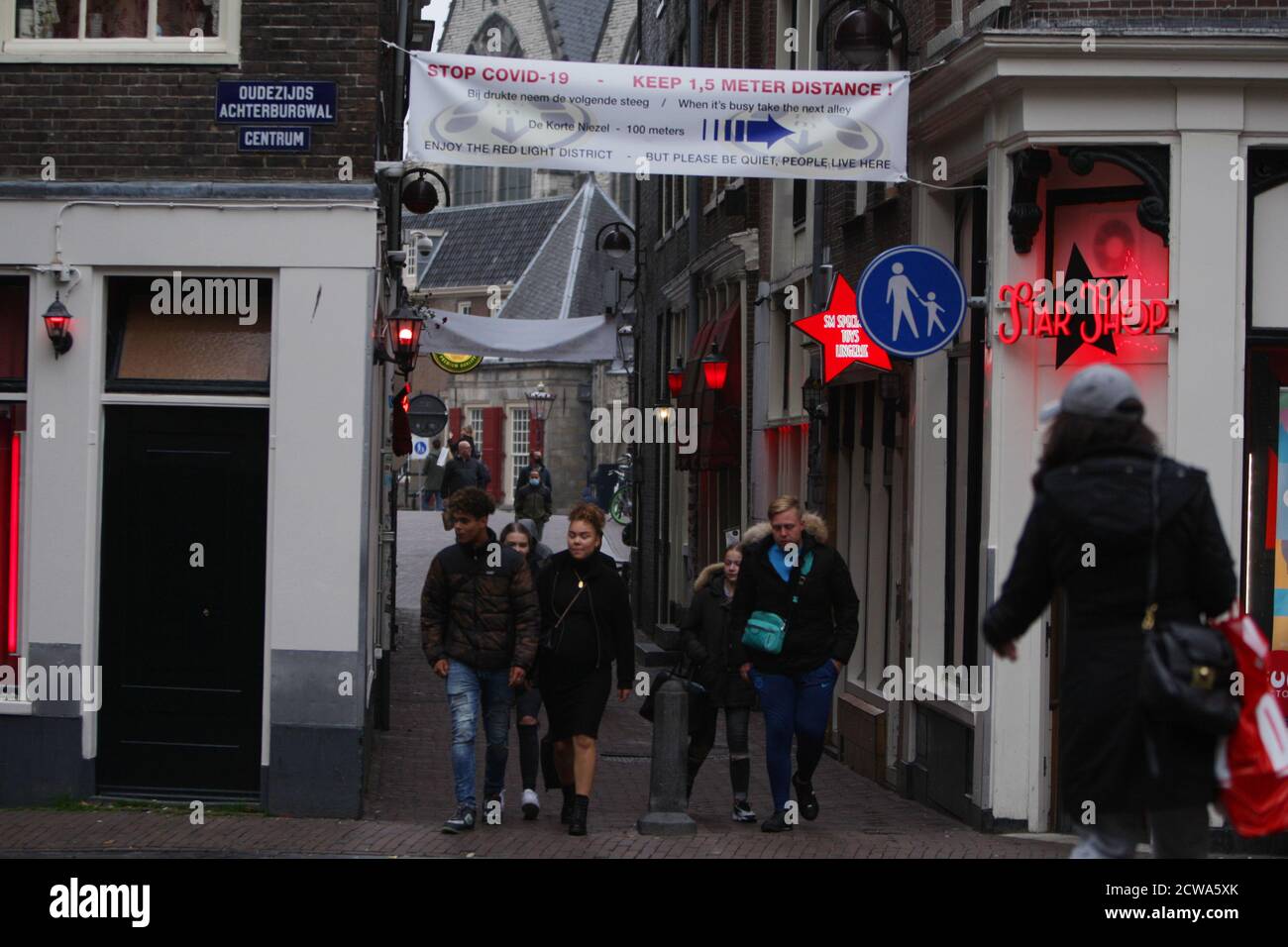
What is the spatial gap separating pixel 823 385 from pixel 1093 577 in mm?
10866

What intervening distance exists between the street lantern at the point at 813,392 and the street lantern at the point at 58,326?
7218 millimetres

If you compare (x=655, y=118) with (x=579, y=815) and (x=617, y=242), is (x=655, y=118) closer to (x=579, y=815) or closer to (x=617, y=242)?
(x=579, y=815)

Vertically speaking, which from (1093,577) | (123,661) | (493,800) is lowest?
(493,800)

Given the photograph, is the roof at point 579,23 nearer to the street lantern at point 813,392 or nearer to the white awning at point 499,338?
the white awning at point 499,338

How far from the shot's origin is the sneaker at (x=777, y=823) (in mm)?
11375

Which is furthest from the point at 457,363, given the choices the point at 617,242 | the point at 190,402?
the point at 190,402

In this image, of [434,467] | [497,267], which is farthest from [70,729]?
[497,267]

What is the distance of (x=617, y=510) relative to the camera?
42562mm

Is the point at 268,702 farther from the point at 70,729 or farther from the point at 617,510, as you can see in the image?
the point at 617,510

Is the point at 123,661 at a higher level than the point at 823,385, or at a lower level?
lower

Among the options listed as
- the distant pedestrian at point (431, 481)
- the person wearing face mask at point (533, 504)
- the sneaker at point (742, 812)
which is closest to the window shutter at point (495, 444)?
the distant pedestrian at point (431, 481)

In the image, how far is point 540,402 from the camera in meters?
70.1

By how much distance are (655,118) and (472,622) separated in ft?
10.5

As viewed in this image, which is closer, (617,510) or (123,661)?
(123,661)
